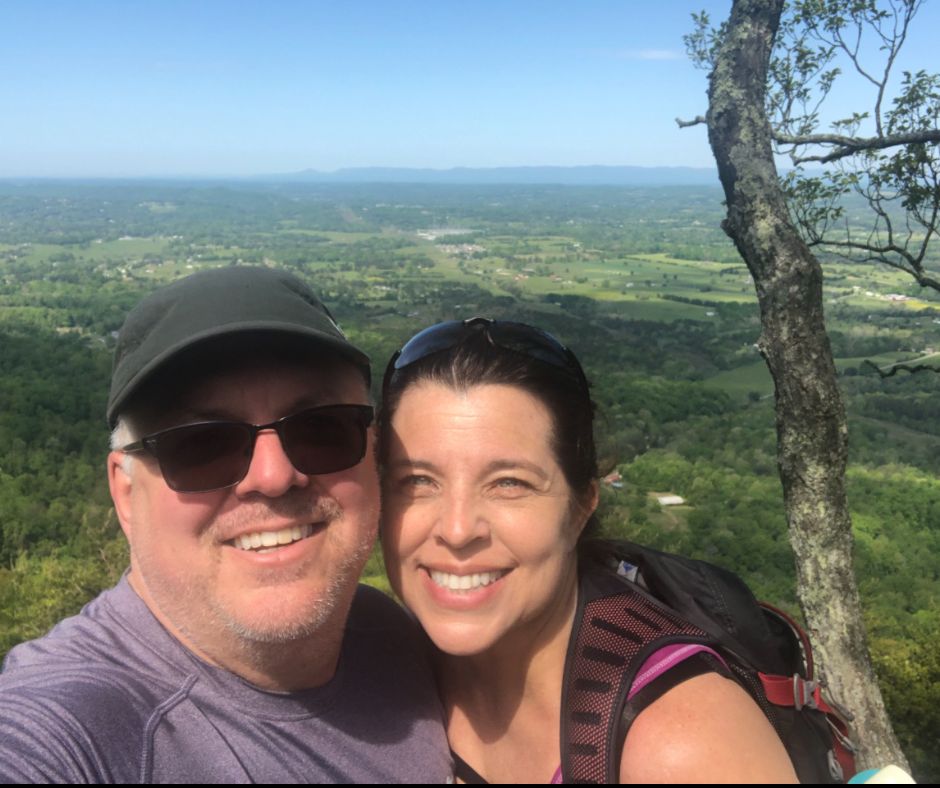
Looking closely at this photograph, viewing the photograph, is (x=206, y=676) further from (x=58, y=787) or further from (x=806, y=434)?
(x=806, y=434)

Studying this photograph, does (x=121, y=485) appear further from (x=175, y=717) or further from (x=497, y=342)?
(x=497, y=342)

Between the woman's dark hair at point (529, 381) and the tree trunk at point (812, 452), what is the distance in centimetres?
220

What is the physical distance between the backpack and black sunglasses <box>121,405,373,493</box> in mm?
750

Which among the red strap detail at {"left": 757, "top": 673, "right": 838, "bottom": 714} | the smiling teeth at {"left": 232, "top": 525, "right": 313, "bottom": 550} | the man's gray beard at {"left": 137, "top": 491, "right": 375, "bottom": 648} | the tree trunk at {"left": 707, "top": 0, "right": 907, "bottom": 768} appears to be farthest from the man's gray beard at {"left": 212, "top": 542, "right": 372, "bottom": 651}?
the tree trunk at {"left": 707, "top": 0, "right": 907, "bottom": 768}

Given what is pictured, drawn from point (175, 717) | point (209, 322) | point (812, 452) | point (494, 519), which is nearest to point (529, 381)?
point (494, 519)

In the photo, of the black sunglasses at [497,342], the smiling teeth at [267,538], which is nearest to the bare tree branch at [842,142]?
the black sunglasses at [497,342]

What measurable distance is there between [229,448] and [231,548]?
8.7 inches

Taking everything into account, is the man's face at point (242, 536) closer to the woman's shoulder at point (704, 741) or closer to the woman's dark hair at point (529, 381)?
the woman's dark hair at point (529, 381)

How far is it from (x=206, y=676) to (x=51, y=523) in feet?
98.0

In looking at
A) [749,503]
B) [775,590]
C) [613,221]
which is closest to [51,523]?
[775,590]

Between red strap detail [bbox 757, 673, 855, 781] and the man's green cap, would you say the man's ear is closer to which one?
the man's green cap

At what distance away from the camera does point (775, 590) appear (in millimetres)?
18812

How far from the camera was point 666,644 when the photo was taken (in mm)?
1406

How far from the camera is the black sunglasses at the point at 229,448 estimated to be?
4.59 feet
